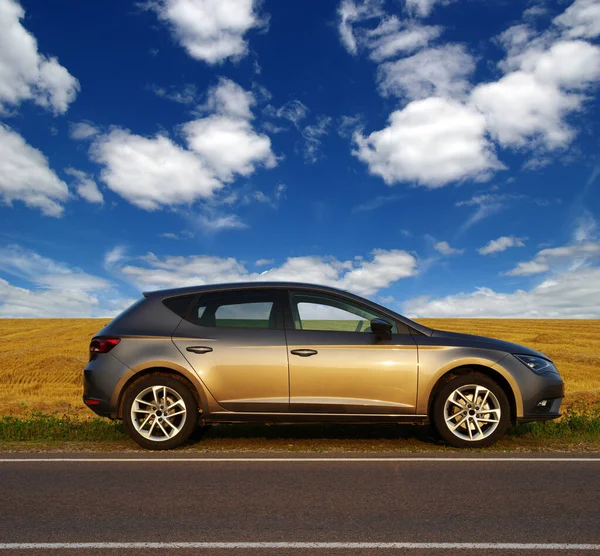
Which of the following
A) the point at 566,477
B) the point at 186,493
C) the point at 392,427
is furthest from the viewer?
the point at 392,427

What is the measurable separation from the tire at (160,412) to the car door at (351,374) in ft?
3.69

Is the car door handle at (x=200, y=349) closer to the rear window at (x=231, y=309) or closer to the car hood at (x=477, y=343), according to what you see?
the rear window at (x=231, y=309)

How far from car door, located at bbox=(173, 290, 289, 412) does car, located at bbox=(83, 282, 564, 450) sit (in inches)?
0.4

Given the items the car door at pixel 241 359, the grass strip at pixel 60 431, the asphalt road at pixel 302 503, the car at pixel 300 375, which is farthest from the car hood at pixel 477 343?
the grass strip at pixel 60 431

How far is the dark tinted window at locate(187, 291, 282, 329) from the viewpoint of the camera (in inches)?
267

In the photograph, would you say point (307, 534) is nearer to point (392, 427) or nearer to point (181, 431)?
point (181, 431)

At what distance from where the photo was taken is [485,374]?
22.3 ft

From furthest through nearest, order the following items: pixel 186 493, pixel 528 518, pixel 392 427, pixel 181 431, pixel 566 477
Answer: pixel 392 427 → pixel 181 431 → pixel 566 477 → pixel 186 493 → pixel 528 518

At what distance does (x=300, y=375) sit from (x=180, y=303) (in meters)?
1.58

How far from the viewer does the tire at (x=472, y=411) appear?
258 inches

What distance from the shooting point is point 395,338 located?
6656mm

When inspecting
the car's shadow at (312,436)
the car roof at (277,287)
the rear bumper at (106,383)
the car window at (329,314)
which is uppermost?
the car roof at (277,287)

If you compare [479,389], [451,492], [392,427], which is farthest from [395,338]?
[451,492]

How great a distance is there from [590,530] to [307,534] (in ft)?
5.99
